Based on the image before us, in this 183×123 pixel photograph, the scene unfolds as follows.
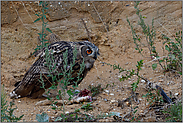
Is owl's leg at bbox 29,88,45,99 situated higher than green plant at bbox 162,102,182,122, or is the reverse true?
owl's leg at bbox 29,88,45,99

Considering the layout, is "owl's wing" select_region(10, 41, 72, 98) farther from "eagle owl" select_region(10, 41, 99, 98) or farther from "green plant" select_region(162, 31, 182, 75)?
"green plant" select_region(162, 31, 182, 75)

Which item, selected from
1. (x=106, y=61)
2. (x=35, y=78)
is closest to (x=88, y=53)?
(x=35, y=78)

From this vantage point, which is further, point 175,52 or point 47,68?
point 47,68

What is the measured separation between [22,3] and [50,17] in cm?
80

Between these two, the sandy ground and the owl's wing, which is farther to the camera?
the owl's wing

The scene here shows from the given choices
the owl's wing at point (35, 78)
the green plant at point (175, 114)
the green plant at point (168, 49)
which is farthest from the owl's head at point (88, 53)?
the green plant at point (175, 114)

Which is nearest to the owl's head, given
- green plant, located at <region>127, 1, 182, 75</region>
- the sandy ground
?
the sandy ground

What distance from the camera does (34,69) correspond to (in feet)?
10.8

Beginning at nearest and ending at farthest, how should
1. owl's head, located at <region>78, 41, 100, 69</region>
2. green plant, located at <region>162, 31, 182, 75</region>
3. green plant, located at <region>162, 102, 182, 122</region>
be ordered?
green plant, located at <region>162, 102, 182, 122</region>
green plant, located at <region>162, 31, 182, 75</region>
owl's head, located at <region>78, 41, 100, 69</region>

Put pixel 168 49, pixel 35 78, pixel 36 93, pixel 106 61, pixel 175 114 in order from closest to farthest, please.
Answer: pixel 175 114 < pixel 168 49 < pixel 35 78 < pixel 36 93 < pixel 106 61

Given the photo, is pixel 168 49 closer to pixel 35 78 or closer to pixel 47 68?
pixel 47 68

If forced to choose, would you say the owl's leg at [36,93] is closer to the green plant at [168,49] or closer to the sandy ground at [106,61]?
the sandy ground at [106,61]

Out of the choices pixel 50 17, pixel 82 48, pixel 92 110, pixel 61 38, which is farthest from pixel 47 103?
pixel 50 17

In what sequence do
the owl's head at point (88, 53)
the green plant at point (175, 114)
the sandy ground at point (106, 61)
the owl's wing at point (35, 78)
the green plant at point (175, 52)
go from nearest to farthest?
1. the green plant at point (175, 114)
2. the green plant at point (175, 52)
3. the sandy ground at point (106, 61)
4. the owl's wing at point (35, 78)
5. the owl's head at point (88, 53)
